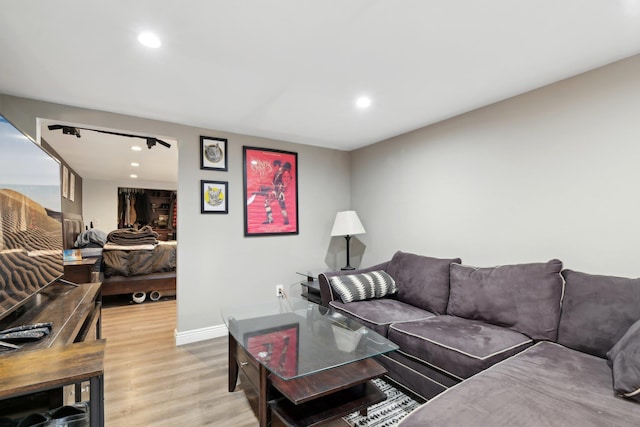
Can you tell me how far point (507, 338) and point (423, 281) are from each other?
896 mm

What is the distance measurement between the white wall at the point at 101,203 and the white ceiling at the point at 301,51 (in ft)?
19.0

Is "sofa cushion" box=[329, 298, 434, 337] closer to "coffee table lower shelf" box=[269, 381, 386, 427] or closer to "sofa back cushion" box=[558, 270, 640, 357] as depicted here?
"coffee table lower shelf" box=[269, 381, 386, 427]

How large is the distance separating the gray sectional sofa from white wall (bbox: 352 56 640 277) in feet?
0.91

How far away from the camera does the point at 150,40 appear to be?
1686 millimetres

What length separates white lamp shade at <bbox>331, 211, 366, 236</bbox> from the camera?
369 centimetres

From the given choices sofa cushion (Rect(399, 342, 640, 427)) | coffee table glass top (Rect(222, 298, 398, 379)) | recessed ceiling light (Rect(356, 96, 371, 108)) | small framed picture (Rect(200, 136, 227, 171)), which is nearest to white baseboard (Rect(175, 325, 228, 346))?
coffee table glass top (Rect(222, 298, 398, 379))

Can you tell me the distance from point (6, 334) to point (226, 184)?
2.24 meters

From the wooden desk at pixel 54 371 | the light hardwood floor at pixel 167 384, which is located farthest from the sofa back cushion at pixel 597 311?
the wooden desk at pixel 54 371

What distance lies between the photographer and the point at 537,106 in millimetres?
2354

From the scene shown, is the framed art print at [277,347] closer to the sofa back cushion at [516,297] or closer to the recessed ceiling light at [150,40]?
the sofa back cushion at [516,297]

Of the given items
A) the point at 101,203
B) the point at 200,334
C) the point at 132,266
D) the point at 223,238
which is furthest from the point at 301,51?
the point at 101,203

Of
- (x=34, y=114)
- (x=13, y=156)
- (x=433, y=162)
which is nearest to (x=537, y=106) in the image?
(x=433, y=162)

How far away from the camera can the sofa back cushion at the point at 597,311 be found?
1.68 meters

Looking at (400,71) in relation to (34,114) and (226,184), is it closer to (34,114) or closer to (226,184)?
(226,184)
